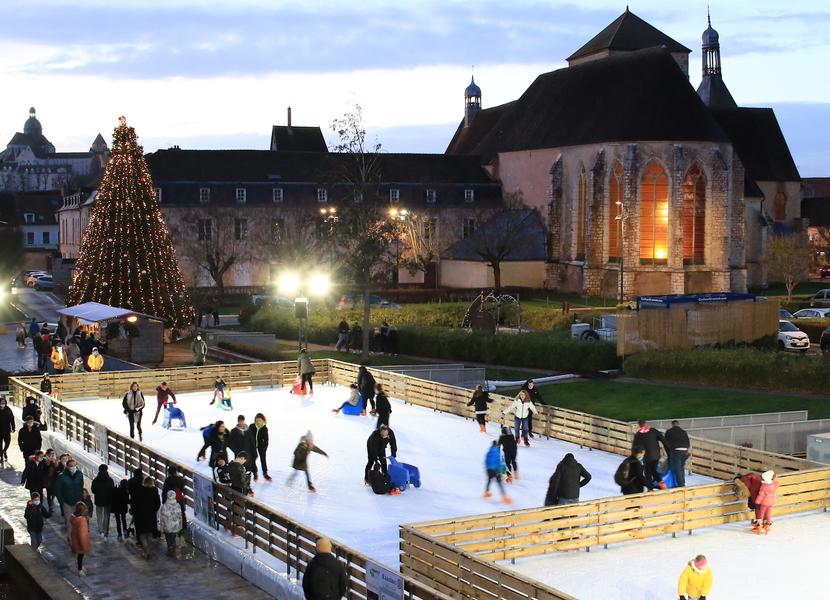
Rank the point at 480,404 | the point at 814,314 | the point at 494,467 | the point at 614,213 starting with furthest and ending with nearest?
the point at 614,213 < the point at 814,314 < the point at 480,404 < the point at 494,467

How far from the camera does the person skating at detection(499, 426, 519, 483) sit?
24.8 m

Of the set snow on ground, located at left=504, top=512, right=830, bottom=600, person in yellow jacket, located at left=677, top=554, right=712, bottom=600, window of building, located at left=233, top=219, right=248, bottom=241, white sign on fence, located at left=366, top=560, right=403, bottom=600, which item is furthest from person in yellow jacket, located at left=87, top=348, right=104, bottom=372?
window of building, located at left=233, top=219, right=248, bottom=241

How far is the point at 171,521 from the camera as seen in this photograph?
20297mm

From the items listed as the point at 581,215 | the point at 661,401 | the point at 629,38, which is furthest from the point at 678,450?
the point at 629,38

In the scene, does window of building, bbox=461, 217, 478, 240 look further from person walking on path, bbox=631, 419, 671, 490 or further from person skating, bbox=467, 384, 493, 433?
person walking on path, bbox=631, 419, 671, 490

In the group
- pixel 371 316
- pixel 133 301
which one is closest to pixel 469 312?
pixel 371 316

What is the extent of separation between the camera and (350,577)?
1667cm

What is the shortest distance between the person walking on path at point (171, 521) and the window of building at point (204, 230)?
6371 centimetres

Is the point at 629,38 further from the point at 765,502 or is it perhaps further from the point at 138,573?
the point at 138,573

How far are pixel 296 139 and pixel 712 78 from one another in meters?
36.2

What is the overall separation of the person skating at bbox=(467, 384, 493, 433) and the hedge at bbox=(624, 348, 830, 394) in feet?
35.5

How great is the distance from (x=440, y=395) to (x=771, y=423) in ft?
31.1

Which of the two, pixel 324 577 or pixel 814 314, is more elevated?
pixel 814 314

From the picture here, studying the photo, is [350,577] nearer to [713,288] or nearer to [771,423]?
[771,423]
